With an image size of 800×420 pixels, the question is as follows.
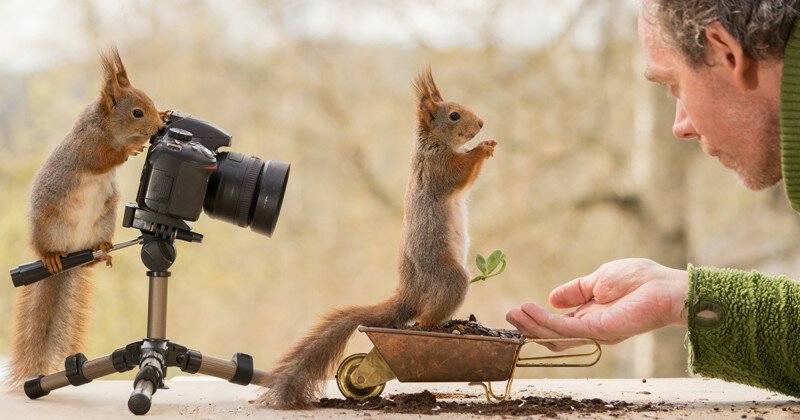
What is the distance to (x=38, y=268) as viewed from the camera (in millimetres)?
1477

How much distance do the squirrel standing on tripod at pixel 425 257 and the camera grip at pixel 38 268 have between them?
36 cm

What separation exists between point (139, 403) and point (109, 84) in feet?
1.74

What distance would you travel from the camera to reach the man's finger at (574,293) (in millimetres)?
1568

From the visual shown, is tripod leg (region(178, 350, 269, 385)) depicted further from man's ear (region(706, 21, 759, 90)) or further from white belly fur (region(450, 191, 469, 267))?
man's ear (region(706, 21, 759, 90))

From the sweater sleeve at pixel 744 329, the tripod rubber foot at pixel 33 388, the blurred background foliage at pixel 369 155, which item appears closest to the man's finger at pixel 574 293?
the sweater sleeve at pixel 744 329

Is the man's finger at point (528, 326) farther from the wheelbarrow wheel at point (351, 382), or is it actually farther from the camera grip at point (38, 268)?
the camera grip at point (38, 268)

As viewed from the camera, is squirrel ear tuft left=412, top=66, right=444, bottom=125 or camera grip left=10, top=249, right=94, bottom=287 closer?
camera grip left=10, top=249, right=94, bottom=287

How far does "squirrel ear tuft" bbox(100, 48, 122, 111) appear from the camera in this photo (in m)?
1.53

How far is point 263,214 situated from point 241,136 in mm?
3917

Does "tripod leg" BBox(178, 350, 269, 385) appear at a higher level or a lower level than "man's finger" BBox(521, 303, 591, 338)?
lower

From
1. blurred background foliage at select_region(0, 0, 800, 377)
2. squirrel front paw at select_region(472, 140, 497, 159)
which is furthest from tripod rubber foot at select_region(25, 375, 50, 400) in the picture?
blurred background foliage at select_region(0, 0, 800, 377)

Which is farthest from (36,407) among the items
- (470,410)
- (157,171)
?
(470,410)

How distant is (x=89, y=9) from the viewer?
16.8 feet

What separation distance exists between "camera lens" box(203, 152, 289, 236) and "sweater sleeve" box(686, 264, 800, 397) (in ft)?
2.15
